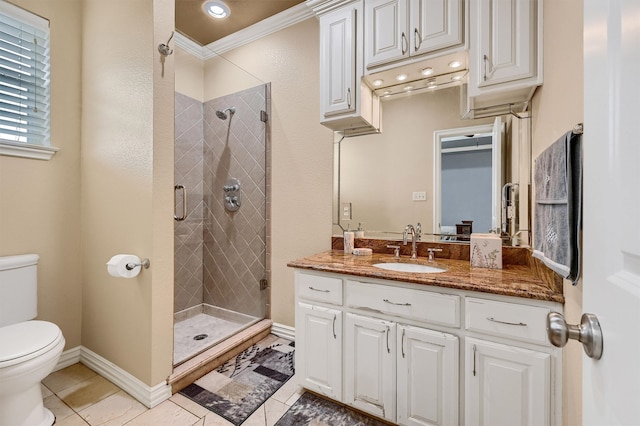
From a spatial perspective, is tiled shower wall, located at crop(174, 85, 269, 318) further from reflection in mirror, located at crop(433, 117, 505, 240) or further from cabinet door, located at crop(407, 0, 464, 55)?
reflection in mirror, located at crop(433, 117, 505, 240)

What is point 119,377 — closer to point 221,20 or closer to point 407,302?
point 407,302

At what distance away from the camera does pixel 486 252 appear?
158 cm

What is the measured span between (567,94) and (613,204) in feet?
2.86

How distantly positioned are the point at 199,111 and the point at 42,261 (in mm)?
1790

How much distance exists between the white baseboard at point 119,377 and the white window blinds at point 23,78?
148 centimetres

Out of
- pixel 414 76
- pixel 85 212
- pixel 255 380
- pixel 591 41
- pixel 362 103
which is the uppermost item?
pixel 414 76

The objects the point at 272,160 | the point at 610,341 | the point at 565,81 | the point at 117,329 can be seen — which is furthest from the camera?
the point at 272,160

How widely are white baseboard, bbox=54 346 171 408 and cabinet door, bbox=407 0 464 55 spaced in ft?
8.14

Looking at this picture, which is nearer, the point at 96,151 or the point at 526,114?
the point at 526,114

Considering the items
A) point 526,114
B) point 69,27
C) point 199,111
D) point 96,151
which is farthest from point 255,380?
point 69,27

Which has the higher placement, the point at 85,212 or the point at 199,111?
the point at 199,111

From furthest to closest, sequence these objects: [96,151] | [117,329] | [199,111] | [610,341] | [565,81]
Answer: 1. [199,111]
2. [96,151]
3. [117,329]
4. [565,81]
5. [610,341]

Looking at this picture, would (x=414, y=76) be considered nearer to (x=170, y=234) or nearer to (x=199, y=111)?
(x=170, y=234)

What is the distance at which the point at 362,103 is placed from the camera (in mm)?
1853
